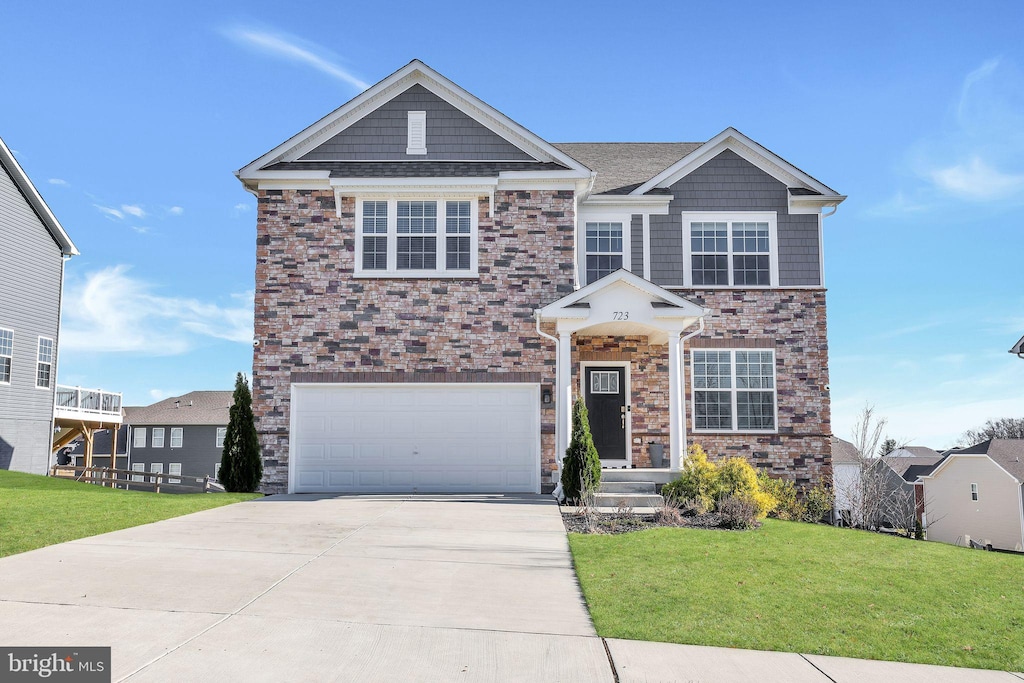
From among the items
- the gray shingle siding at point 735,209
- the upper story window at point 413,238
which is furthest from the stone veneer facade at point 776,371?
the upper story window at point 413,238

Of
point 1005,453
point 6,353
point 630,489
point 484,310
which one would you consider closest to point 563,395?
point 630,489

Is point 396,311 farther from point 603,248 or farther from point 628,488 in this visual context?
point 628,488

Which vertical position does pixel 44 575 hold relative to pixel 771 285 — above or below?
below

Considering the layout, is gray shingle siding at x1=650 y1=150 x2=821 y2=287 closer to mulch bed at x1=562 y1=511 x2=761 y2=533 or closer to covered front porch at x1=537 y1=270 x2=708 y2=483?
covered front porch at x1=537 y1=270 x2=708 y2=483

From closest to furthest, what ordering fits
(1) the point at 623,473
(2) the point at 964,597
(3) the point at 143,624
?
(3) the point at 143,624 < (2) the point at 964,597 < (1) the point at 623,473

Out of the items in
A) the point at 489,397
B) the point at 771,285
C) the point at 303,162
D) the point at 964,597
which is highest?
the point at 303,162

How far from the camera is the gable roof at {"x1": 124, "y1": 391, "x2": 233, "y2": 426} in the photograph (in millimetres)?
45875

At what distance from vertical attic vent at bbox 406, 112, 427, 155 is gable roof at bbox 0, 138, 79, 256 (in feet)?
44.1

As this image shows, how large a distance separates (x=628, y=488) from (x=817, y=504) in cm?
518

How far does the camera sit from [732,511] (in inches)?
490

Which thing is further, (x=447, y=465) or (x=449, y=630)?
(x=447, y=465)

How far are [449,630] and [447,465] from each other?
400 inches

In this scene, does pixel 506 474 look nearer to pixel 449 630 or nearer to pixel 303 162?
pixel 303 162

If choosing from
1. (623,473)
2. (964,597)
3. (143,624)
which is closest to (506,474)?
(623,473)
